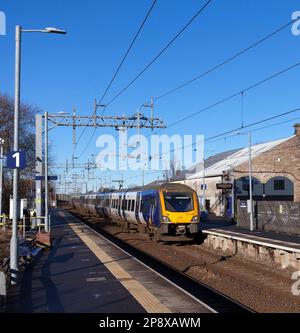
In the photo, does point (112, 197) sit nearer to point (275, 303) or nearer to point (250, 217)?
point (250, 217)

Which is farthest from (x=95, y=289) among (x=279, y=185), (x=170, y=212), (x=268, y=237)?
(x=279, y=185)

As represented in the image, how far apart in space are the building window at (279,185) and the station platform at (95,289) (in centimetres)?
4060

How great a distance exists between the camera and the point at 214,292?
43.1 ft

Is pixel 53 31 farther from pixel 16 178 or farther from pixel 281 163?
pixel 281 163

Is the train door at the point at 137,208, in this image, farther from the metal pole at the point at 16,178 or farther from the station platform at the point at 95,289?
the metal pole at the point at 16,178

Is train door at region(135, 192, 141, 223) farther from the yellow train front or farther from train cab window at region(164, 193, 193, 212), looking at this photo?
train cab window at region(164, 193, 193, 212)

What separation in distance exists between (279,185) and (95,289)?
47.6 m

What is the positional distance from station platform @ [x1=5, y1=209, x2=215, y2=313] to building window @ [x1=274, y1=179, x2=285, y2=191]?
40.6 metres

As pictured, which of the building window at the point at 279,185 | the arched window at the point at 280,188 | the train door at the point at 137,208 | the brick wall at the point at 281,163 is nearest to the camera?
the train door at the point at 137,208

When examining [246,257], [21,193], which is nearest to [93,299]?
[246,257]

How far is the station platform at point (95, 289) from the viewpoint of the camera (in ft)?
33.1

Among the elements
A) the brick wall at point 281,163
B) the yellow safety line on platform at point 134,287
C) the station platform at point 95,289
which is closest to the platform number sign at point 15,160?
the station platform at point 95,289

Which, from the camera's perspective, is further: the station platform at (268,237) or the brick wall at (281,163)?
the brick wall at (281,163)
